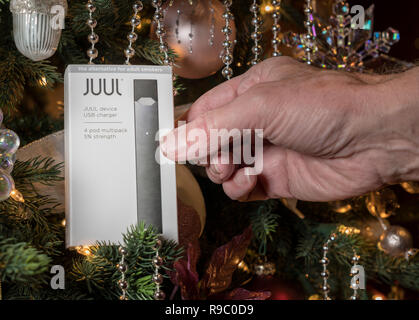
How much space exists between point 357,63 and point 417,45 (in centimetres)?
63

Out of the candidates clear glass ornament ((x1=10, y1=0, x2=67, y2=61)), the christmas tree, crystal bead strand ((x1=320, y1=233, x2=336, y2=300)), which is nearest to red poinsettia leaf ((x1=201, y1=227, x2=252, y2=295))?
the christmas tree

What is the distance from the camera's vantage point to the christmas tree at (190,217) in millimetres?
522

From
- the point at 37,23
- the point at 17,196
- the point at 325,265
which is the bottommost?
the point at 325,265

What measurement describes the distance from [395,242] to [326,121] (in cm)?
37

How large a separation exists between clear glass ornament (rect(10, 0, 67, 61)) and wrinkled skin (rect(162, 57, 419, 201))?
0.19 m

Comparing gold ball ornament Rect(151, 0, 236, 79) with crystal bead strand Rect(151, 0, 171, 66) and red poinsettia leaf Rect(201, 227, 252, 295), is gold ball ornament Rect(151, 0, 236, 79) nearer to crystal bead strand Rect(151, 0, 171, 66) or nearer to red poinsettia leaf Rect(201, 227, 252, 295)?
crystal bead strand Rect(151, 0, 171, 66)

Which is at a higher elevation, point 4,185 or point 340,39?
point 340,39

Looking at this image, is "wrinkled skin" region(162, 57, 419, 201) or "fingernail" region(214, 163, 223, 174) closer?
"wrinkled skin" region(162, 57, 419, 201)

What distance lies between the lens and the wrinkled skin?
0.55 m

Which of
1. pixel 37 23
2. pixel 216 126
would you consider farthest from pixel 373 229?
pixel 37 23

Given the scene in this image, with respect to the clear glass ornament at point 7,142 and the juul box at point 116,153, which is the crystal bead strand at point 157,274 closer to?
the juul box at point 116,153

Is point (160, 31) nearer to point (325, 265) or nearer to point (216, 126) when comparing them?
point (216, 126)

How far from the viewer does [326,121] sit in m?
0.56
